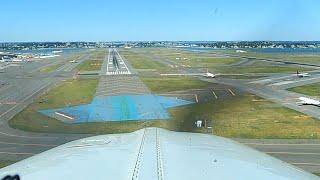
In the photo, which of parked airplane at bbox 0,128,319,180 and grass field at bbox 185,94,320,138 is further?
grass field at bbox 185,94,320,138

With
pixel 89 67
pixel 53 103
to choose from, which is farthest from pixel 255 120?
pixel 89 67

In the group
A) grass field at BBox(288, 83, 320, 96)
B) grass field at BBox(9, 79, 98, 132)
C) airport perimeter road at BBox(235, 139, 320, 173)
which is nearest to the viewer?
airport perimeter road at BBox(235, 139, 320, 173)

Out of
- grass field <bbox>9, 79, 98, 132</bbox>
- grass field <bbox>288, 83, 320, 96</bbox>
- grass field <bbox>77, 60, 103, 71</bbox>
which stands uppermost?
grass field <bbox>288, 83, 320, 96</bbox>

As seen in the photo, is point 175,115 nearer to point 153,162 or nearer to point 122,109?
point 122,109

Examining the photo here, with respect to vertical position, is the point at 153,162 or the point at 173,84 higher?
the point at 153,162

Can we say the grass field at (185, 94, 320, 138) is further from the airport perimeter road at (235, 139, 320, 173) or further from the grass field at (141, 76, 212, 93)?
the grass field at (141, 76, 212, 93)

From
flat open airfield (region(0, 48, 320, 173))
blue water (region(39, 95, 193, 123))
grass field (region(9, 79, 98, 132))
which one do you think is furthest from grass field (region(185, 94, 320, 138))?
grass field (region(9, 79, 98, 132))

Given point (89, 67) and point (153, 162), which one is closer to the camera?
point (153, 162)
